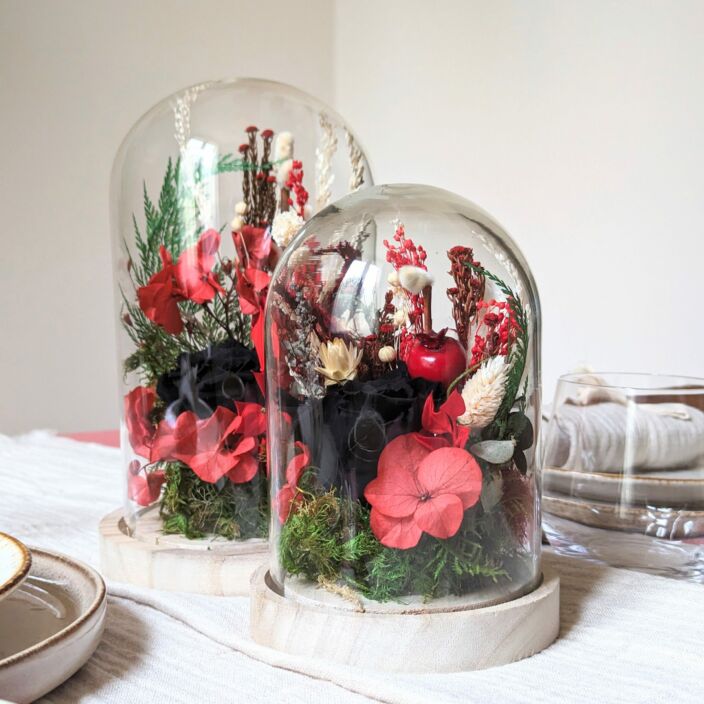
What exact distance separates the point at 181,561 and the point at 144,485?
0.10 metres

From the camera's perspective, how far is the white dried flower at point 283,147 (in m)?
0.74

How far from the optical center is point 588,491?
626 mm

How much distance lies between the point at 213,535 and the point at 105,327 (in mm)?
2116

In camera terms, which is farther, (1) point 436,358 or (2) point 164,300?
(2) point 164,300

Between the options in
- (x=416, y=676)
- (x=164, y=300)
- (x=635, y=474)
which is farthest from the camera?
(x=164, y=300)

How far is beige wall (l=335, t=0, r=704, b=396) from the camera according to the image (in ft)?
6.05

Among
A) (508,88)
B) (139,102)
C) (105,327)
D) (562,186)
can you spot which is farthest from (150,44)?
(562,186)

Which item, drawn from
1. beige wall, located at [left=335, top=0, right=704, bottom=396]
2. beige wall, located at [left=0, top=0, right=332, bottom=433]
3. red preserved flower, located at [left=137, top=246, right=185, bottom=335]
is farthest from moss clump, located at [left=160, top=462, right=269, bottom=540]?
beige wall, located at [left=0, top=0, right=332, bottom=433]

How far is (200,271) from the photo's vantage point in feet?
2.33

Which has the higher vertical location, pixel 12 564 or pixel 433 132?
pixel 433 132

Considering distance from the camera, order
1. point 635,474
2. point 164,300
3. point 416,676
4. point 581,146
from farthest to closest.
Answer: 1. point 581,146
2. point 164,300
3. point 635,474
4. point 416,676

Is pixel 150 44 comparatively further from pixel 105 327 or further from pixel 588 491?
pixel 588 491

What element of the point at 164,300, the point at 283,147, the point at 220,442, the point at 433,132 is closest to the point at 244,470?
the point at 220,442

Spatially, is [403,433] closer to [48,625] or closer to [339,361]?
[339,361]
